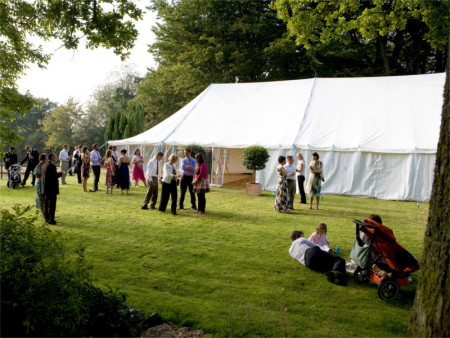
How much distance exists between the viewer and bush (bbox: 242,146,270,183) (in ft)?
46.9

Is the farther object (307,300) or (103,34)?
(103,34)

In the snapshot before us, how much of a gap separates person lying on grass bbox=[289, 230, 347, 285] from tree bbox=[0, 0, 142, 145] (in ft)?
17.2

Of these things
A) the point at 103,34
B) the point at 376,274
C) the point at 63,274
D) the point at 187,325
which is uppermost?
the point at 103,34

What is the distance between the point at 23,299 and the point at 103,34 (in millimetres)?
6112

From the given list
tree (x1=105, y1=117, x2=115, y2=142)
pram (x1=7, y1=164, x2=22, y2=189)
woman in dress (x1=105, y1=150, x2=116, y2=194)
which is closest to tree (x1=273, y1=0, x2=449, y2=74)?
woman in dress (x1=105, y1=150, x2=116, y2=194)

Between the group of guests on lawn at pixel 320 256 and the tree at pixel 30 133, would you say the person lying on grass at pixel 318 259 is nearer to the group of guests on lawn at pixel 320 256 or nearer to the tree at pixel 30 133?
the group of guests on lawn at pixel 320 256

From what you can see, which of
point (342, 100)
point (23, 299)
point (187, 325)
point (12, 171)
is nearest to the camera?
point (23, 299)

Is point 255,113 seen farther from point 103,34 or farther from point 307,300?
point 307,300

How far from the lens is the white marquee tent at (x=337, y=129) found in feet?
45.9

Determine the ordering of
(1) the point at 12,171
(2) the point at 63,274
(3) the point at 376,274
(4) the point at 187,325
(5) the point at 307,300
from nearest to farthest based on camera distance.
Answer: (2) the point at 63,274 < (4) the point at 187,325 < (5) the point at 307,300 < (3) the point at 376,274 < (1) the point at 12,171

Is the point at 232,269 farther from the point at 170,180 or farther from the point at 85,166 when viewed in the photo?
the point at 85,166

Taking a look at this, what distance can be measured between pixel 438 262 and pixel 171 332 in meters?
2.49

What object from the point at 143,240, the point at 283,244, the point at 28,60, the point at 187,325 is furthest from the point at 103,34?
the point at 187,325

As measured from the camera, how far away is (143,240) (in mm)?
7172
